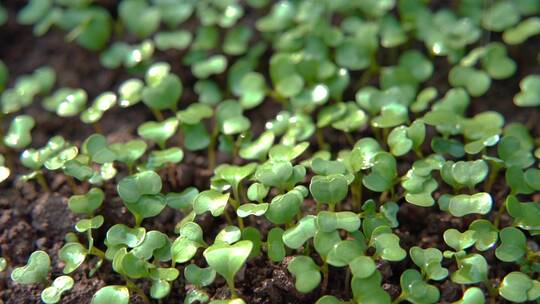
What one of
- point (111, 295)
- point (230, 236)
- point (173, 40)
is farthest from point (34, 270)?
point (173, 40)

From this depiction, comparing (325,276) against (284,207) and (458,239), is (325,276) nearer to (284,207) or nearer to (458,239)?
(284,207)

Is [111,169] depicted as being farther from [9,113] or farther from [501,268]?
[501,268]

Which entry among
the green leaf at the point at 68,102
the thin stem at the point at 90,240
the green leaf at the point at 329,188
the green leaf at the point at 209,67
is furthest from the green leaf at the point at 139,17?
the green leaf at the point at 329,188

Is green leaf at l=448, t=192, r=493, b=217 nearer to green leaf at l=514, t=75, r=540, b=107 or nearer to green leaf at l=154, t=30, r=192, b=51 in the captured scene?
green leaf at l=514, t=75, r=540, b=107

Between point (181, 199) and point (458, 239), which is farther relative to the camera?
point (181, 199)

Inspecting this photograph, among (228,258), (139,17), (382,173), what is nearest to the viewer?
(228,258)

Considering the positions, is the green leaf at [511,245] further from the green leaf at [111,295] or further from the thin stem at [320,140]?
the green leaf at [111,295]

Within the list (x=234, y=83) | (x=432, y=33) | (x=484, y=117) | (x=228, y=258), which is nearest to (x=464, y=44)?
(x=432, y=33)
